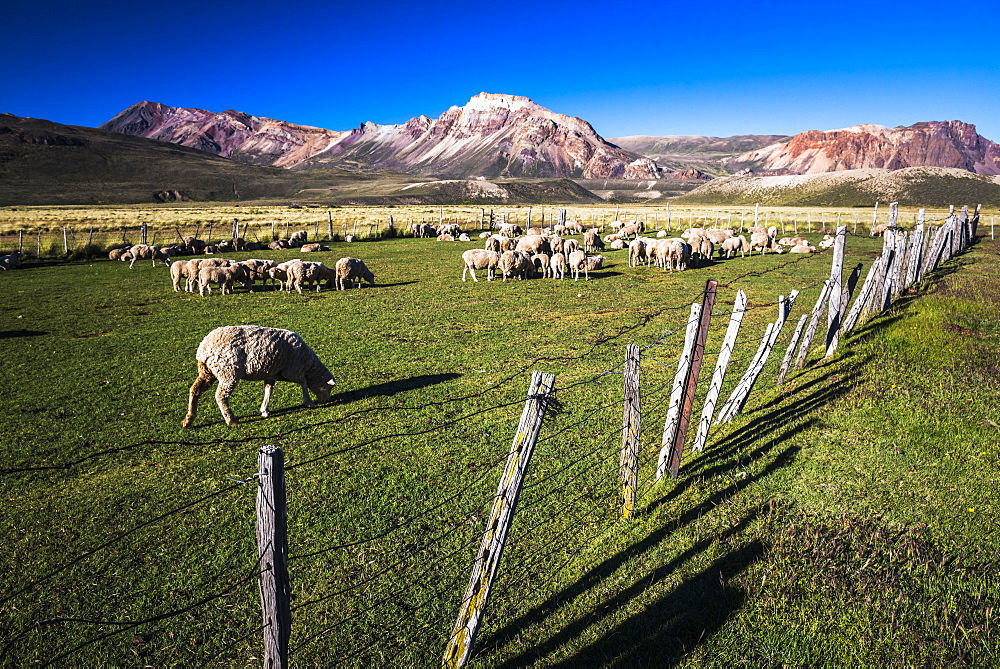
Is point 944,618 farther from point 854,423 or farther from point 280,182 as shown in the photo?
point 280,182

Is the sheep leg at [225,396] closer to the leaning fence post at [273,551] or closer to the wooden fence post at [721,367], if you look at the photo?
the leaning fence post at [273,551]

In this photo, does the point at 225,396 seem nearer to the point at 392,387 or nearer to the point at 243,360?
the point at 243,360

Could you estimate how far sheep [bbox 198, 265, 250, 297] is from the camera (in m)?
21.5

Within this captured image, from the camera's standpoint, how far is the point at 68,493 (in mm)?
6895

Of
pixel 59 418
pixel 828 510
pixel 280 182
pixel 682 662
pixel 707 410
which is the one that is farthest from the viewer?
pixel 280 182

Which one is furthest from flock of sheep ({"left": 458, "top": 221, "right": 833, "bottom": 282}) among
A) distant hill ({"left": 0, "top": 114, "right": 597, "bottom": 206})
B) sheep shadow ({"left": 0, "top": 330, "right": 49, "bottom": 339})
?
distant hill ({"left": 0, "top": 114, "right": 597, "bottom": 206})

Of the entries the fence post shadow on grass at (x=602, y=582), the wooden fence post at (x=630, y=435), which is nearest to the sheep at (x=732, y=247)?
the fence post shadow on grass at (x=602, y=582)

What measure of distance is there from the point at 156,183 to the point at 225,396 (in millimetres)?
183915

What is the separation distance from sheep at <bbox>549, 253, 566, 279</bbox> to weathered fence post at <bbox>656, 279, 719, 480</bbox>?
758 inches

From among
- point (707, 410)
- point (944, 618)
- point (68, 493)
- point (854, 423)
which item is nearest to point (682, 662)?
point (944, 618)

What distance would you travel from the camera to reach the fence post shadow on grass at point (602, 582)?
14.1 ft

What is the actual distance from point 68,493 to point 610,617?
6.70 metres

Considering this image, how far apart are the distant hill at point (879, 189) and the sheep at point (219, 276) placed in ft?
377

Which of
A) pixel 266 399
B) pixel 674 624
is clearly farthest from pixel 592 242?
pixel 674 624
